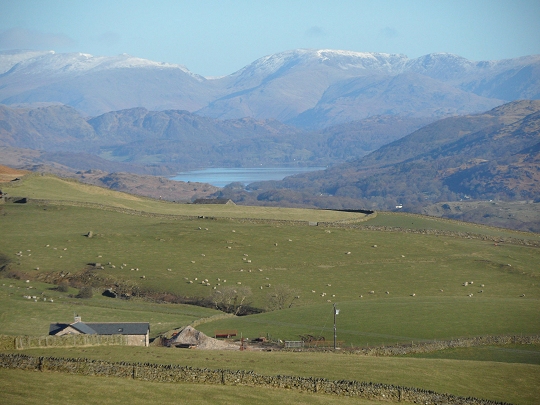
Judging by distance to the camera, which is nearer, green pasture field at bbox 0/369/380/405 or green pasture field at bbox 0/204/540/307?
green pasture field at bbox 0/369/380/405

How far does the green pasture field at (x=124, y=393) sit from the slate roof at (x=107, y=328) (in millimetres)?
14485

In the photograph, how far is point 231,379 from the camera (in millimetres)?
34750

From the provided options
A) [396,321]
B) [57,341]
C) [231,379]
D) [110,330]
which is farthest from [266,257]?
[231,379]

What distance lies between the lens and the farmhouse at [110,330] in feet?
157

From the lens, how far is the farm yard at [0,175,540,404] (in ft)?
133

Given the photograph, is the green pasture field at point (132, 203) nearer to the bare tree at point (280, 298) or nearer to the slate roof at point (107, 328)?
the bare tree at point (280, 298)

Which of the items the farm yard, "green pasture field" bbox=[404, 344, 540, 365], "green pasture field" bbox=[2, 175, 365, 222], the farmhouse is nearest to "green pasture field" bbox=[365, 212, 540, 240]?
the farm yard

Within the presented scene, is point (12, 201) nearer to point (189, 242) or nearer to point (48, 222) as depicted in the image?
point (48, 222)

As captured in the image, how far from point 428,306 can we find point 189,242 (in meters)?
33.8

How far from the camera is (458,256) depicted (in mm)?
87125

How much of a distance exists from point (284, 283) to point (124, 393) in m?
43.2

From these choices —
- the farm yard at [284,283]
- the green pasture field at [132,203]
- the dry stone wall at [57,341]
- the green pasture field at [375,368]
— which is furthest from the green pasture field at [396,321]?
the green pasture field at [132,203]

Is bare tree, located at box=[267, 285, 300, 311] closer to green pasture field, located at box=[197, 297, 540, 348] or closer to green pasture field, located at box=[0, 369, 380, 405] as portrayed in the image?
green pasture field, located at box=[197, 297, 540, 348]

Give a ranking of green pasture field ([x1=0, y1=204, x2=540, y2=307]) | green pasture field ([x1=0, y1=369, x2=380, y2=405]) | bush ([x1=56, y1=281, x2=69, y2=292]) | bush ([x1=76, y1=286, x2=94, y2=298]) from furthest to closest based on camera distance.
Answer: green pasture field ([x1=0, y1=204, x2=540, y2=307]), bush ([x1=56, y1=281, x2=69, y2=292]), bush ([x1=76, y1=286, x2=94, y2=298]), green pasture field ([x1=0, y1=369, x2=380, y2=405])
